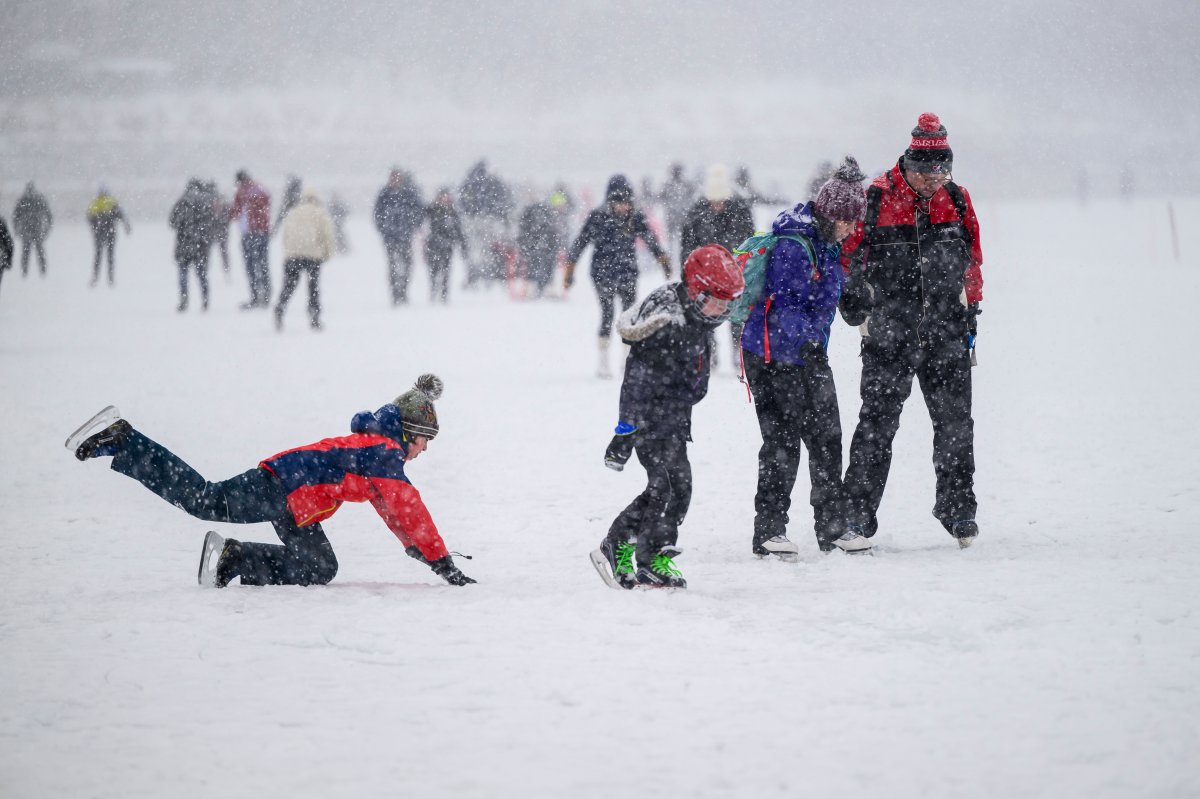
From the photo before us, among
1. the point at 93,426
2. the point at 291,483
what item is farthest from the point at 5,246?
the point at 291,483

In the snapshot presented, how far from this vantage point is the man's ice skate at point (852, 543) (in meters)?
5.78

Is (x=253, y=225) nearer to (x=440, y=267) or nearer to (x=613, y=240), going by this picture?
(x=440, y=267)

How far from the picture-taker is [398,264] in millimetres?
20703

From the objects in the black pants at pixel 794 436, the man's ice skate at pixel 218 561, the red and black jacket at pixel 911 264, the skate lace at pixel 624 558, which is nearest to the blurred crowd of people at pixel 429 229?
the red and black jacket at pixel 911 264

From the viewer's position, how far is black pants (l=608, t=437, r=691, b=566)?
5.11 m

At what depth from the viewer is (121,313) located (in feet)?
62.8

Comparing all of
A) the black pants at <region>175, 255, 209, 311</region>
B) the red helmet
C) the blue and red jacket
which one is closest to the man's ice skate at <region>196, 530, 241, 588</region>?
the blue and red jacket

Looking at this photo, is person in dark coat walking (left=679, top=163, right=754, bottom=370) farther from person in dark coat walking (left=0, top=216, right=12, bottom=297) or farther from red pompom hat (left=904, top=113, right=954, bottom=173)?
person in dark coat walking (left=0, top=216, right=12, bottom=297)

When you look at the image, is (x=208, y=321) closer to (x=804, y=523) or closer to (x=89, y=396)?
(x=89, y=396)

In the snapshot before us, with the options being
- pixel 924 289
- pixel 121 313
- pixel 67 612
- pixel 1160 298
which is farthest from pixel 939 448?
pixel 121 313

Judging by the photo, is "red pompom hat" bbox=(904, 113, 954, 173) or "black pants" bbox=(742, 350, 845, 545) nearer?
"red pompom hat" bbox=(904, 113, 954, 173)

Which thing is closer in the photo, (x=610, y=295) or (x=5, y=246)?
(x=610, y=295)

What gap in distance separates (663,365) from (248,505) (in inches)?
73.0

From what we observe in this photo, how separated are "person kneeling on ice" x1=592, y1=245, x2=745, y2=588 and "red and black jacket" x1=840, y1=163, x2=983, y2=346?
1.02 meters
